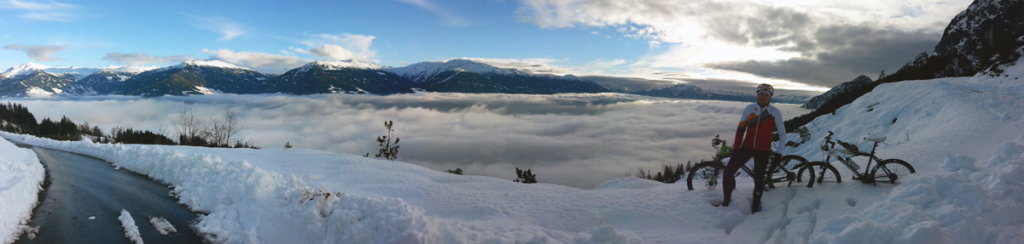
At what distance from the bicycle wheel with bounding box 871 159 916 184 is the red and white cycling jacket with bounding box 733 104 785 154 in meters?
2.09

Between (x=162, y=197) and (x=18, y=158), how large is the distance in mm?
5706

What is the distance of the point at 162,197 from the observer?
27.6 feet

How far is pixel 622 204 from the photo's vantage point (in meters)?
6.75

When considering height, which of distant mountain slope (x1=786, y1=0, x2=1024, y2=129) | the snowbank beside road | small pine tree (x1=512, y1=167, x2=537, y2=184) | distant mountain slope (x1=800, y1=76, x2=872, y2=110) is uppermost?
distant mountain slope (x1=786, y1=0, x2=1024, y2=129)

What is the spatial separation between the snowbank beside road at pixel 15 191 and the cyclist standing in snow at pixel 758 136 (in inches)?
428

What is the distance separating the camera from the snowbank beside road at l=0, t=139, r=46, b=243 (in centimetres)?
589

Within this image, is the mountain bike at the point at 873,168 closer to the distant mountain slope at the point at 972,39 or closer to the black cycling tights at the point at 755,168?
the black cycling tights at the point at 755,168

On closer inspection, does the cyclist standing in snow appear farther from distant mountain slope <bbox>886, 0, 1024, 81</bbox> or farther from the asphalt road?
distant mountain slope <bbox>886, 0, 1024, 81</bbox>

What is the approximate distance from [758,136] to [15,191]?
1314 centimetres

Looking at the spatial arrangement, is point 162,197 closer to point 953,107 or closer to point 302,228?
point 302,228

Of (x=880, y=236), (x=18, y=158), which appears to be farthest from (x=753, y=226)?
(x=18, y=158)

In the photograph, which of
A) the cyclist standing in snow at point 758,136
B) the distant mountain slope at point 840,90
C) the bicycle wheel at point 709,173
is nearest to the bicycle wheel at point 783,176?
the bicycle wheel at point 709,173

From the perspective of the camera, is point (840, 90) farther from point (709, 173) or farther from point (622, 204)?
point (622, 204)

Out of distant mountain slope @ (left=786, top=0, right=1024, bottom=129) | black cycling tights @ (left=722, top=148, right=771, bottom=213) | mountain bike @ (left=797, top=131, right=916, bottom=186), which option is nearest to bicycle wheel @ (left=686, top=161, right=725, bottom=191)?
black cycling tights @ (left=722, top=148, right=771, bottom=213)
